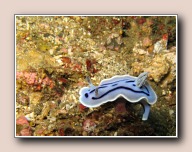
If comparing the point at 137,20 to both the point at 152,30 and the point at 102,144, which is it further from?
the point at 102,144

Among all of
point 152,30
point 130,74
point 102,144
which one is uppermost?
point 152,30

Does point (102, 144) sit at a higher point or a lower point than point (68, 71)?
lower

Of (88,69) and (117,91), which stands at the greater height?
(88,69)
